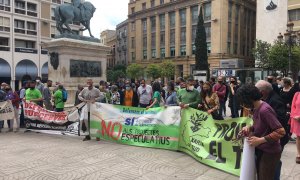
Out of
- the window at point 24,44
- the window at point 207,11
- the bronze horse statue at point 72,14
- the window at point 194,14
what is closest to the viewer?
the bronze horse statue at point 72,14

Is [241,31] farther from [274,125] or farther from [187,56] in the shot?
[274,125]

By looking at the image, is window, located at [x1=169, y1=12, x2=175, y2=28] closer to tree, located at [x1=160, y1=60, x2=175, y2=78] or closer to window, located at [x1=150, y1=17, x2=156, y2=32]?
window, located at [x1=150, y1=17, x2=156, y2=32]

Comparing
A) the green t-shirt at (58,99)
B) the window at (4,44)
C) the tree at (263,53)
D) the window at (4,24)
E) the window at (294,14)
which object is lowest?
the green t-shirt at (58,99)

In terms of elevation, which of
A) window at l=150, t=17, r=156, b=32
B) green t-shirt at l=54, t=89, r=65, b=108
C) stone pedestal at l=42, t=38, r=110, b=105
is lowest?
green t-shirt at l=54, t=89, r=65, b=108

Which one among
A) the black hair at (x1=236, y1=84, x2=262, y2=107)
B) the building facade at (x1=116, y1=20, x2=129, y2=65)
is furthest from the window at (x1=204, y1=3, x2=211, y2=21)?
the black hair at (x1=236, y1=84, x2=262, y2=107)

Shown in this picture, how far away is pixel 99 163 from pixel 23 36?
50.6m

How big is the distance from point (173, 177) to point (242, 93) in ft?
9.08

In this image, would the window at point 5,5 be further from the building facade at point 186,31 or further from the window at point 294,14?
the window at point 294,14

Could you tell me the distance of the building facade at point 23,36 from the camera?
4916cm

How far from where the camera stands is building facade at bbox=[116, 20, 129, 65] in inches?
3280

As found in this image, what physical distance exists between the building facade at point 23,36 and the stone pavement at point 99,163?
44.3 meters

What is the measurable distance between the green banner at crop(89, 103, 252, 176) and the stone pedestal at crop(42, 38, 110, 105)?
988 centimetres

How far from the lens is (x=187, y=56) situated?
65562 millimetres

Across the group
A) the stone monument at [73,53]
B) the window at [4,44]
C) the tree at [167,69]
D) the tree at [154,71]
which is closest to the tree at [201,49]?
the tree at [167,69]
